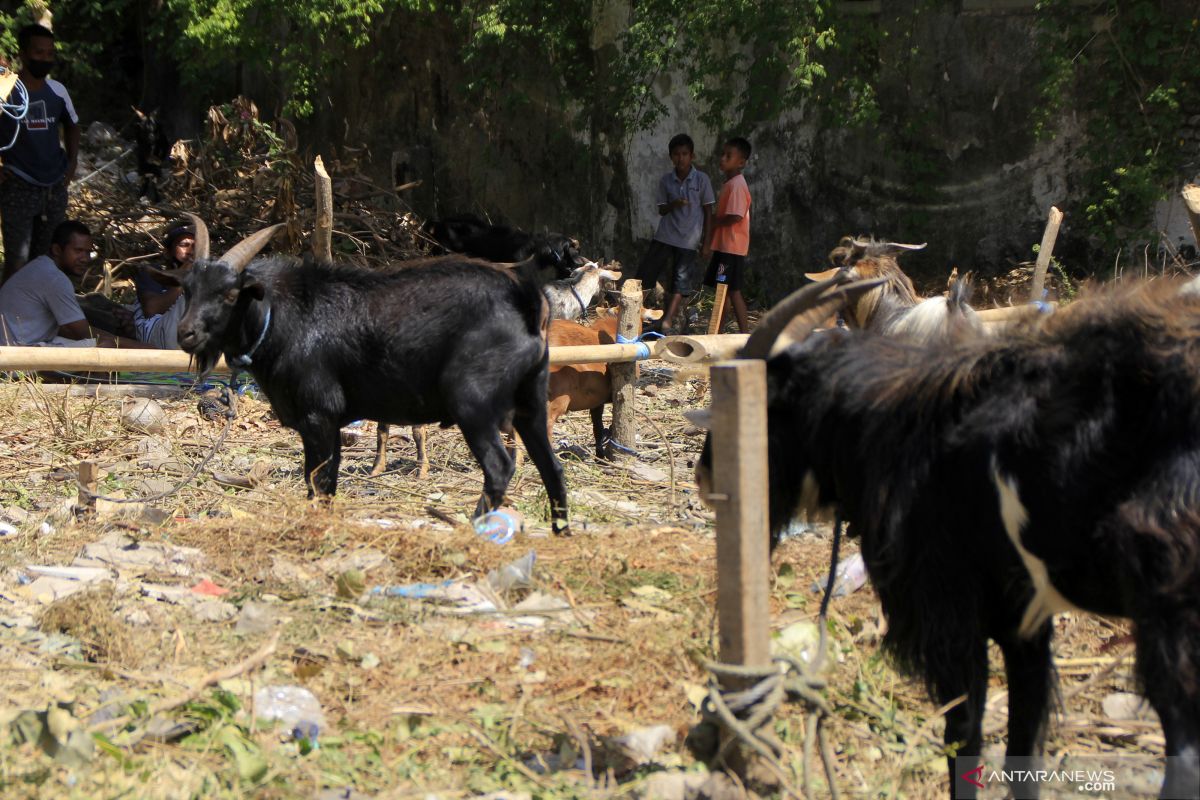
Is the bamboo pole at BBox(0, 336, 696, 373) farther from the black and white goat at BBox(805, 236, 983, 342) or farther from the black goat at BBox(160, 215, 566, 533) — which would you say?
the black and white goat at BBox(805, 236, 983, 342)

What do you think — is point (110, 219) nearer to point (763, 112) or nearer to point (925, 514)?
point (763, 112)

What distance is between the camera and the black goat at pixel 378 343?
6.01 m

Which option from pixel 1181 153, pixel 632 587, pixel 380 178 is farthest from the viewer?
pixel 380 178

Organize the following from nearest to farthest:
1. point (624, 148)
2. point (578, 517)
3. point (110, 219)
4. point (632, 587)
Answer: point (632, 587) → point (578, 517) → point (110, 219) → point (624, 148)

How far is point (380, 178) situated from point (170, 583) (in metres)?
11.2

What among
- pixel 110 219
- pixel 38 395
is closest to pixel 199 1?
pixel 110 219

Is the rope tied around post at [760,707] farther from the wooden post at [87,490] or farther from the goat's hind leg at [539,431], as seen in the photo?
the wooden post at [87,490]

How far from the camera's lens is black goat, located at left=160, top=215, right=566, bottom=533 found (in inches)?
237

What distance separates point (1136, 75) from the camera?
11828 millimetres

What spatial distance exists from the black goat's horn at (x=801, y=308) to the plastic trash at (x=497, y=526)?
7.10ft

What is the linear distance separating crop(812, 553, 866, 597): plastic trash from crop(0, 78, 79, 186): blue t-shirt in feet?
23.8

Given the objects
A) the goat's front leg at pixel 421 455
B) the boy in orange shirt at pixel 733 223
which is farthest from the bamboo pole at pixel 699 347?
the boy in orange shirt at pixel 733 223

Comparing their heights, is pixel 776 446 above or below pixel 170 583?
above

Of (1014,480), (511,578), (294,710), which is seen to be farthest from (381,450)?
(1014,480)
